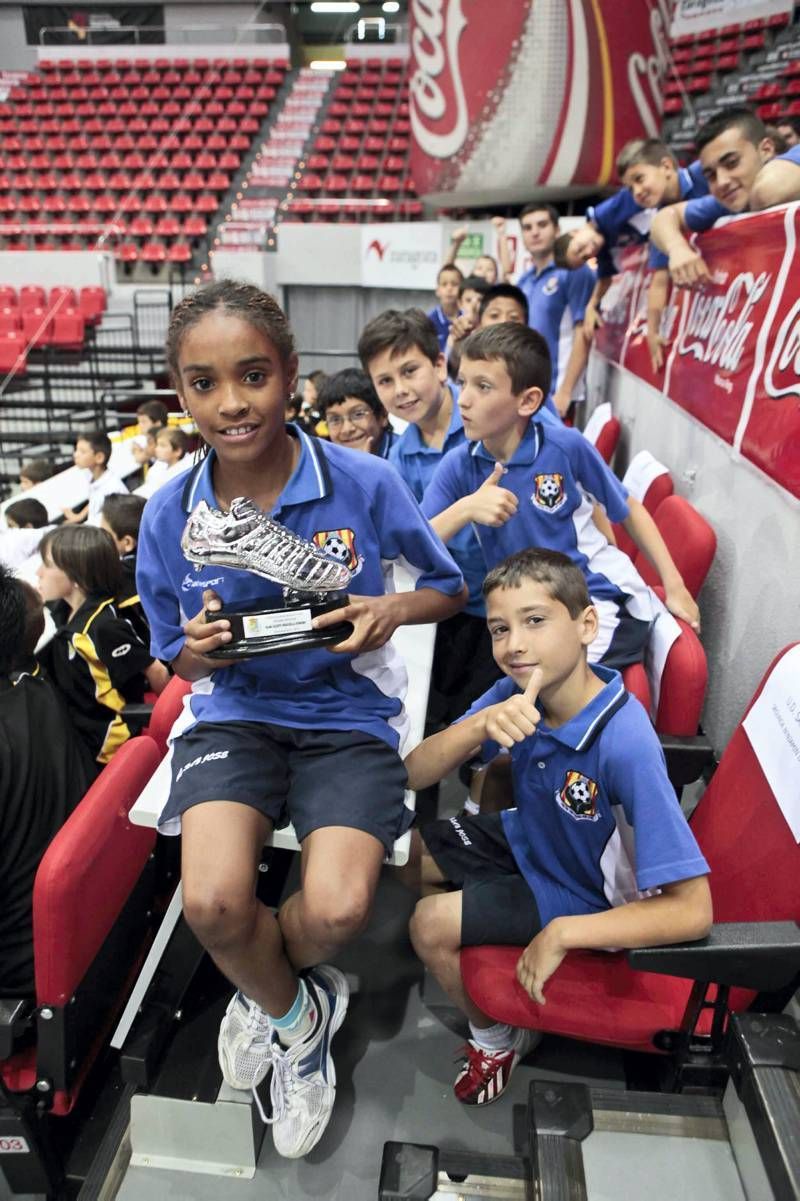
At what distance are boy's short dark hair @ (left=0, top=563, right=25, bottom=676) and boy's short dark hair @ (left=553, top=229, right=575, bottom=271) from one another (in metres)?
3.48

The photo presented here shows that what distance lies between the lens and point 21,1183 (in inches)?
53.3

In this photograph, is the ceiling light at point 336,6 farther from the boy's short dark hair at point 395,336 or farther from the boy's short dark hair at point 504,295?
the boy's short dark hair at point 395,336

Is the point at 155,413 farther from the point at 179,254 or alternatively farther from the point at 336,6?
the point at 336,6

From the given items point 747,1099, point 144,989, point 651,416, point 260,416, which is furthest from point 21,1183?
point 651,416

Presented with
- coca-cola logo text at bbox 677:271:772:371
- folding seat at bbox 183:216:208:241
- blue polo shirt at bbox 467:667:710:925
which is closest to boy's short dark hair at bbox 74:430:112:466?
coca-cola logo text at bbox 677:271:772:371

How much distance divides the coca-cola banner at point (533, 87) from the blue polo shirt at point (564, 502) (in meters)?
8.07

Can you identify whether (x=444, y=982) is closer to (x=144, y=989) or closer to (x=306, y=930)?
(x=306, y=930)

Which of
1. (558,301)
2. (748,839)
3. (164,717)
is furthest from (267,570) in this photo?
(558,301)

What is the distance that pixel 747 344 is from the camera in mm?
2240

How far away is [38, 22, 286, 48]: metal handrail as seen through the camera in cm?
1664

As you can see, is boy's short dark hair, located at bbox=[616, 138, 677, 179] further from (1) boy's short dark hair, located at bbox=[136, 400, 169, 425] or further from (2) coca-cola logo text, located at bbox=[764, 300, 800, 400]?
(1) boy's short dark hair, located at bbox=[136, 400, 169, 425]

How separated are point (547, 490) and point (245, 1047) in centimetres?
143

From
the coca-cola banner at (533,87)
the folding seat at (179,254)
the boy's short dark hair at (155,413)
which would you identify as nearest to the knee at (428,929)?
the boy's short dark hair at (155,413)

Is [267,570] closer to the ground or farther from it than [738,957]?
farther from it
